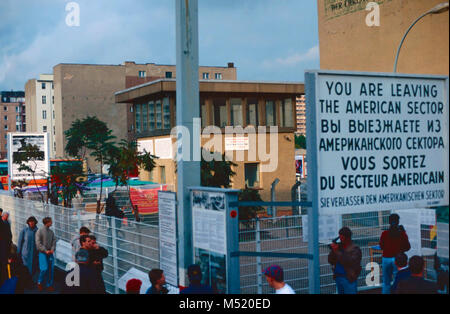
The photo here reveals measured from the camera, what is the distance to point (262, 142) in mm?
31266

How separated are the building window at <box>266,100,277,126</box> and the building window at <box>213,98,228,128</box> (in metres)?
2.56

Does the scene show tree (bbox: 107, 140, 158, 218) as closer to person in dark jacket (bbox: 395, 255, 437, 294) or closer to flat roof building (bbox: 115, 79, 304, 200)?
person in dark jacket (bbox: 395, 255, 437, 294)

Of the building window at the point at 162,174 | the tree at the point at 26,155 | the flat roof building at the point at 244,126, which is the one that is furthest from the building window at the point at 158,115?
the tree at the point at 26,155

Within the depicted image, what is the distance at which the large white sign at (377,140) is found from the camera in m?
5.99

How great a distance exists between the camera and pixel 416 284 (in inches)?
231

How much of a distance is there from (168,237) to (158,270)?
2.82 feet

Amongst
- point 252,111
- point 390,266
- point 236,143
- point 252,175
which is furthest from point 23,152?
point 390,266

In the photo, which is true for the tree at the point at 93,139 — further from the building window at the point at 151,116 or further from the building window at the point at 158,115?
the building window at the point at 151,116

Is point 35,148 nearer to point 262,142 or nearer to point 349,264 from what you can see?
point 262,142

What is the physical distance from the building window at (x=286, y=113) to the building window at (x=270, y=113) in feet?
1.57

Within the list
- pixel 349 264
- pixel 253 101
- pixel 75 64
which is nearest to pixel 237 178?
pixel 253 101

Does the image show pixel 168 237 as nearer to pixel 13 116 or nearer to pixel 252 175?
pixel 252 175

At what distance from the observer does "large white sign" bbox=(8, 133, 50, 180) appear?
22.5 m
